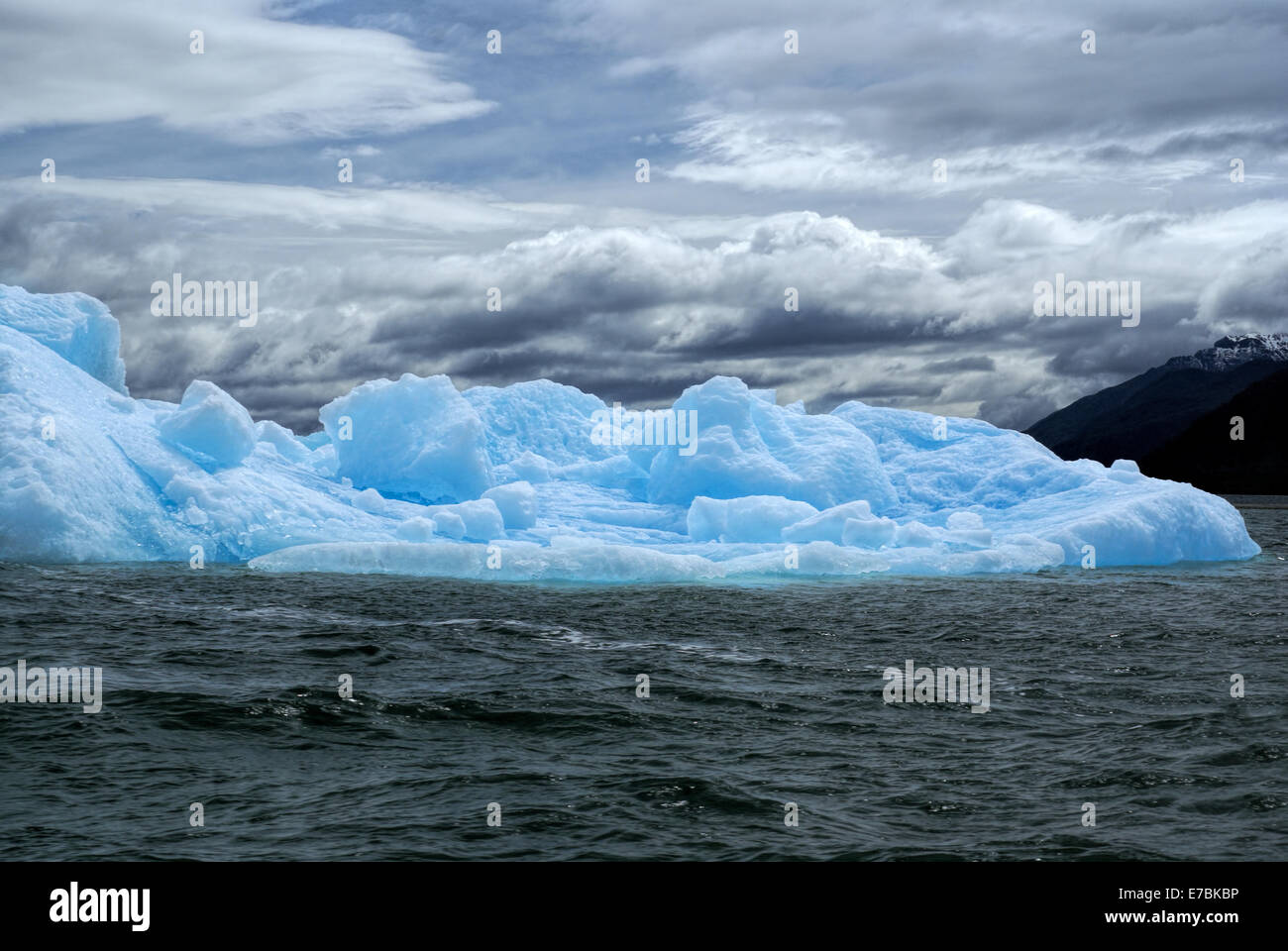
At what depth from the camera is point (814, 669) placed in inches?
519

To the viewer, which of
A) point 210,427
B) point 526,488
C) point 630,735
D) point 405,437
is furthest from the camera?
point 405,437

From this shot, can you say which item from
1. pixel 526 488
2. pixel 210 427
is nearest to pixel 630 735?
pixel 210 427

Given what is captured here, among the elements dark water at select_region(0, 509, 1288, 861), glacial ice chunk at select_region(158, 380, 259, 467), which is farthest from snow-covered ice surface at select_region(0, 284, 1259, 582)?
dark water at select_region(0, 509, 1288, 861)

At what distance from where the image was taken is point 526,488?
1069 inches

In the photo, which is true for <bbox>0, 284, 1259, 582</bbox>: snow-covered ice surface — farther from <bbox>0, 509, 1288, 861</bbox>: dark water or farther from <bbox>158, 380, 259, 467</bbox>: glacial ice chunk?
<bbox>0, 509, 1288, 861</bbox>: dark water

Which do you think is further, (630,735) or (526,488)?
(526,488)

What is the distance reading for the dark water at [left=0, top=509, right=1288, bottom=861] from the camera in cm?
752

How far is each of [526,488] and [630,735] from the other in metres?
17.3

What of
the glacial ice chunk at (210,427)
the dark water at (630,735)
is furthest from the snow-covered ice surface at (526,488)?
the dark water at (630,735)

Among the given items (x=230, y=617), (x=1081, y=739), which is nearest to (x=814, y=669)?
(x=1081, y=739)

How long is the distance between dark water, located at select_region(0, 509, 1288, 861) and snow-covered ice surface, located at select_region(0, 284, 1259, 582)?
431 cm

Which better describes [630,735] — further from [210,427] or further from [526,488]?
[526,488]

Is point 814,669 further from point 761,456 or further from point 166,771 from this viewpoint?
point 761,456

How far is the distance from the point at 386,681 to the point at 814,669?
15.7 feet
